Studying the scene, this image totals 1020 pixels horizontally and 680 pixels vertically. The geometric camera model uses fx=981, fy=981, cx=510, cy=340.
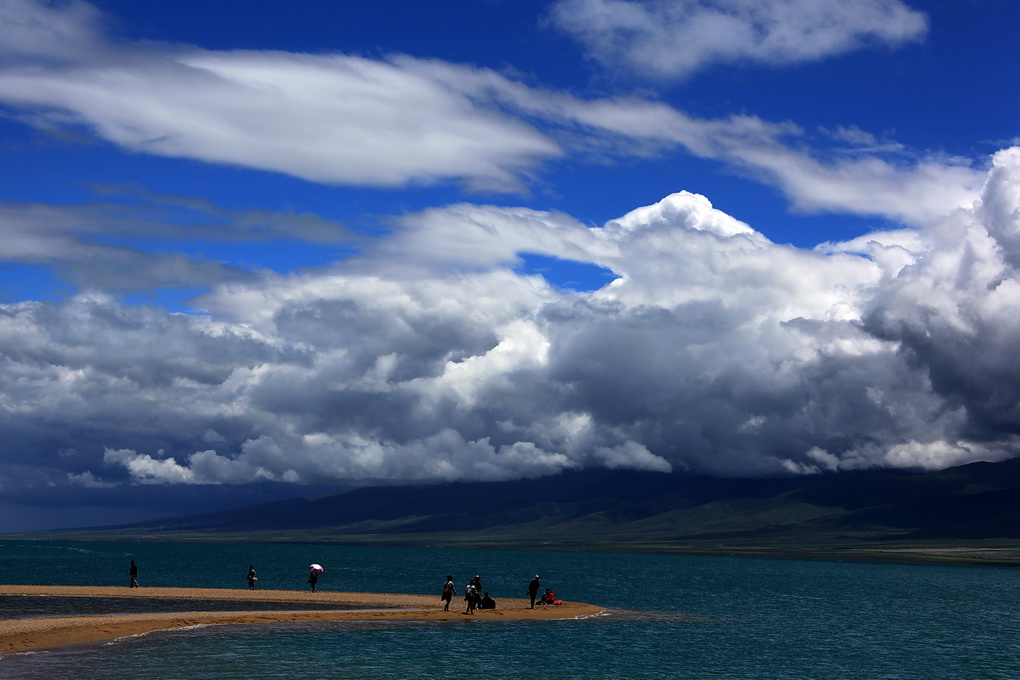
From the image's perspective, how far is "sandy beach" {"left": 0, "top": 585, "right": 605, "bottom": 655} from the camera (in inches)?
2817

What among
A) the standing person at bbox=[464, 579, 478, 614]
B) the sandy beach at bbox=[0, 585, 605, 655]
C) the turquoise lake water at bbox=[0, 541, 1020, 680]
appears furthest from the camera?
the standing person at bbox=[464, 579, 478, 614]

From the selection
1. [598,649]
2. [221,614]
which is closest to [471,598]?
[598,649]

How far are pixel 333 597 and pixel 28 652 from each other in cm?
5402

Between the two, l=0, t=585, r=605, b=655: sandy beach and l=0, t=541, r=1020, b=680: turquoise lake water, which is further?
l=0, t=585, r=605, b=655: sandy beach

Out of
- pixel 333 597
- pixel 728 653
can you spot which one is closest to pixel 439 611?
pixel 333 597

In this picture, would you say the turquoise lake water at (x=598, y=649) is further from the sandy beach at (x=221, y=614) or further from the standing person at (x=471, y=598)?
the standing person at (x=471, y=598)

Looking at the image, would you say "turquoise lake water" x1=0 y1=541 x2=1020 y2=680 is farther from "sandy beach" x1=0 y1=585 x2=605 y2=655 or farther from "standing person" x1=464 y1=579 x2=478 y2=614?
"standing person" x1=464 y1=579 x2=478 y2=614

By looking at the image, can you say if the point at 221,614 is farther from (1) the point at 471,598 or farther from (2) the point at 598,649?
(2) the point at 598,649

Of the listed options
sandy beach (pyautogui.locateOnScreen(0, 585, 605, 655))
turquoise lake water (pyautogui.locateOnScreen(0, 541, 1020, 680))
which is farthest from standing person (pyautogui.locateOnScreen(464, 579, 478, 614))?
turquoise lake water (pyautogui.locateOnScreen(0, 541, 1020, 680))

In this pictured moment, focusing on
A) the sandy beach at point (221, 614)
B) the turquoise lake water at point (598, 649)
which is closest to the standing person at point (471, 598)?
the sandy beach at point (221, 614)

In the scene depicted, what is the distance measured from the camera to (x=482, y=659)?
7225 cm

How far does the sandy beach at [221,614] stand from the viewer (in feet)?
235

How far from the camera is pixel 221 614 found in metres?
87.7

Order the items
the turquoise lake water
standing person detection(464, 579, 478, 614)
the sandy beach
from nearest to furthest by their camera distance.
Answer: the turquoise lake water → the sandy beach → standing person detection(464, 579, 478, 614)
